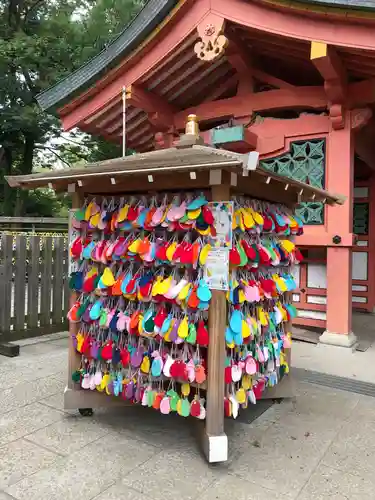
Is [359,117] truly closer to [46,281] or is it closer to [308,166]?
[308,166]

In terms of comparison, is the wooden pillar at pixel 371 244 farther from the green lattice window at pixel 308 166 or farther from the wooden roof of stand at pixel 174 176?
the wooden roof of stand at pixel 174 176

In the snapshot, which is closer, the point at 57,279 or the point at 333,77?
the point at 333,77

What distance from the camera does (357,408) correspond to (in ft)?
12.1

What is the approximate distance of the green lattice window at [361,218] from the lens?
805cm

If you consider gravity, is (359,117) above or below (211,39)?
below

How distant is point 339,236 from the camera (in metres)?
5.44

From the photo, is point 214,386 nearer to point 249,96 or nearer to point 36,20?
point 249,96

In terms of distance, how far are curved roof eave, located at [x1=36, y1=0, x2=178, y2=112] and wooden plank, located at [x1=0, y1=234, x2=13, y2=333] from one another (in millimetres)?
2601

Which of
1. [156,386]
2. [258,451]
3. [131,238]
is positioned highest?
[131,238]

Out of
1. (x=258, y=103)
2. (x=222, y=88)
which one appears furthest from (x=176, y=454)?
(x=222, y=88)

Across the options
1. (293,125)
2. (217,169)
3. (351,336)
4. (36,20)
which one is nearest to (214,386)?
(217,169)

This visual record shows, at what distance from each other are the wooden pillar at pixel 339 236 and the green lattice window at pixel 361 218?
9.43 feet

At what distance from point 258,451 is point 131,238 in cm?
183

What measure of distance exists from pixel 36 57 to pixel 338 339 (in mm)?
14228
